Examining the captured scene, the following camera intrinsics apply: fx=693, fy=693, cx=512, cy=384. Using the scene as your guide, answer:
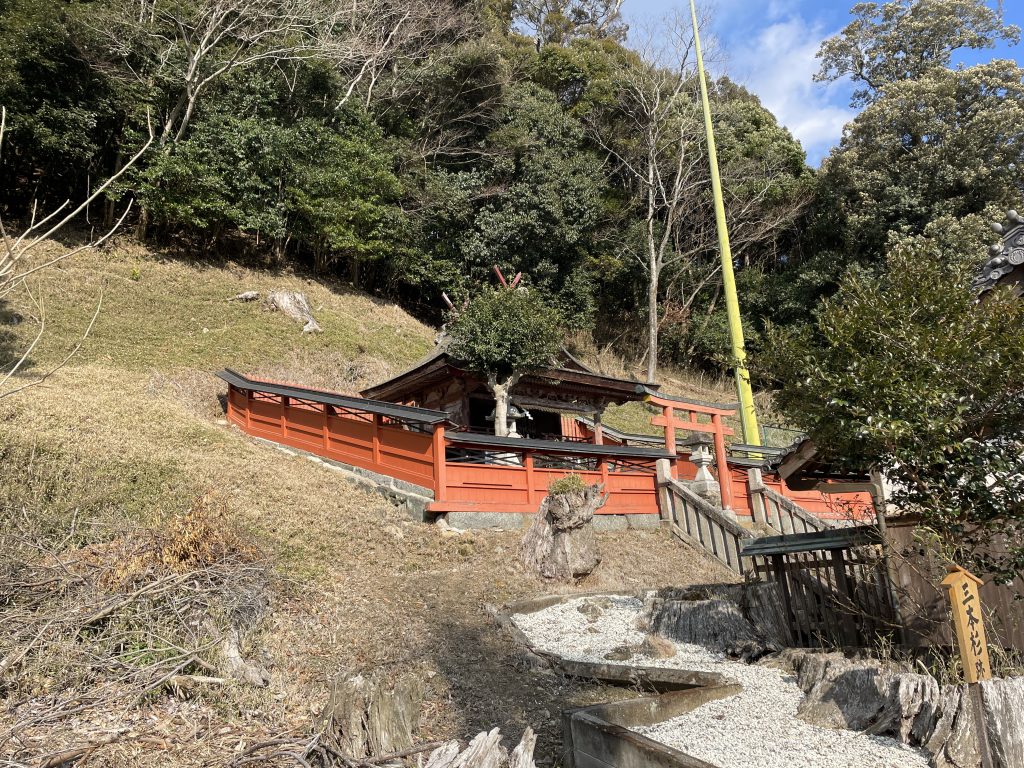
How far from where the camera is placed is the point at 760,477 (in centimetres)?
1510

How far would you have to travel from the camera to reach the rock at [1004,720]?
12.0ft

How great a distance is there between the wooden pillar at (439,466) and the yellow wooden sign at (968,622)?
783 centimetres

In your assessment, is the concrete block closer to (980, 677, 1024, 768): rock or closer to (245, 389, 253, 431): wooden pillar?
(245, 389, 253, 431): wooden pillar

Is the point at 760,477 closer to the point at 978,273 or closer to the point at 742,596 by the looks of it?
the point at 978,273

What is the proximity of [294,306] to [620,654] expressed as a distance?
1837 cm

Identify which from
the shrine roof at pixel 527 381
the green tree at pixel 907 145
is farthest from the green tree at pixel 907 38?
the shrine roof at pixel 527 381

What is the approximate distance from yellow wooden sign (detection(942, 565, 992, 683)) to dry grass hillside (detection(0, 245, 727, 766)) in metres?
3.07

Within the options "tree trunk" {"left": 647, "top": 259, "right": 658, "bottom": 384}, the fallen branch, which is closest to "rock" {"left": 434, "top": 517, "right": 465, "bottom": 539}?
the fallen branch

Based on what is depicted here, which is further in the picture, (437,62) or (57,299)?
(437,62)

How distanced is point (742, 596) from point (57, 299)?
1910 centimetres

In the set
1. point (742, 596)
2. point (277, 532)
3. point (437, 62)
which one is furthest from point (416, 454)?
point (437, 62)

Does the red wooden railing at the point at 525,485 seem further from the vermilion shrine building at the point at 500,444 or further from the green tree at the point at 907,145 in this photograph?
the green tree at the point at 907,145

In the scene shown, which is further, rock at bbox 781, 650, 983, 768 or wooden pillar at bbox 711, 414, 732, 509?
wooden pillar at bbox 711, 414, 732, 509

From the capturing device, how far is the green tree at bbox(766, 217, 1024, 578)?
4879mm
